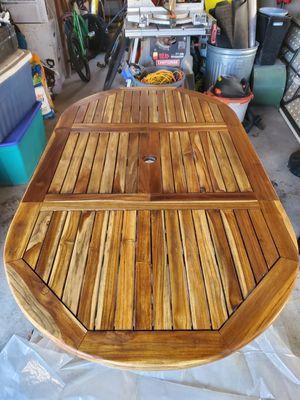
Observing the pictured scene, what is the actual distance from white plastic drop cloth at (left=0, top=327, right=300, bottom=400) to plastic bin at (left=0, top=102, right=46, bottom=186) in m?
1.30

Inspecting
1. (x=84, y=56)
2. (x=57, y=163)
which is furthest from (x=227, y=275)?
(x=84, y=56)

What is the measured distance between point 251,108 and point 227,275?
2.86m

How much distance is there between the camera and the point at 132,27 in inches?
105

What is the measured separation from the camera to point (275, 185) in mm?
2314

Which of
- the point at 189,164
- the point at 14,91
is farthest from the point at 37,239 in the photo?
the point at 14,91

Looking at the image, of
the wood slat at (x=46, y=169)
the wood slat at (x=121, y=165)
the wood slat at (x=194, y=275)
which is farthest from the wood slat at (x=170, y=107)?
the wood slat at (x=194, y=275)

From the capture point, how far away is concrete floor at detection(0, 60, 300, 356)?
148 cm

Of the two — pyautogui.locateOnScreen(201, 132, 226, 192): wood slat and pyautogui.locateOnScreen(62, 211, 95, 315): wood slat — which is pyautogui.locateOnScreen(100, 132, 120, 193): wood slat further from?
pyautogui.locateOnScreen(201, 132, 226, 192): wood slat

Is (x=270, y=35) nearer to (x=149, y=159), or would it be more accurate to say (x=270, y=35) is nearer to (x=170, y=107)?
(x=170, y=107)

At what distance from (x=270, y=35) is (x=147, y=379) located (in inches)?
120

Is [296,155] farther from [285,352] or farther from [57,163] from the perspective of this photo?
[57,163]

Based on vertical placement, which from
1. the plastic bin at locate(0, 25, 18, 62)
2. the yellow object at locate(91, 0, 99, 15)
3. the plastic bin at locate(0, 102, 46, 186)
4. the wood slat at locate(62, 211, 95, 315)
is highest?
the plastic bin at locate(0, 25, 18, 62)

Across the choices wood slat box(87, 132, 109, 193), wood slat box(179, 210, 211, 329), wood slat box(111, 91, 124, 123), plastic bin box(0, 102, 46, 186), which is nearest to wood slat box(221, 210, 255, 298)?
wood slat box(179, 210, 211, 329)

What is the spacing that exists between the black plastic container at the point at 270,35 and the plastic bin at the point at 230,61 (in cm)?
18
